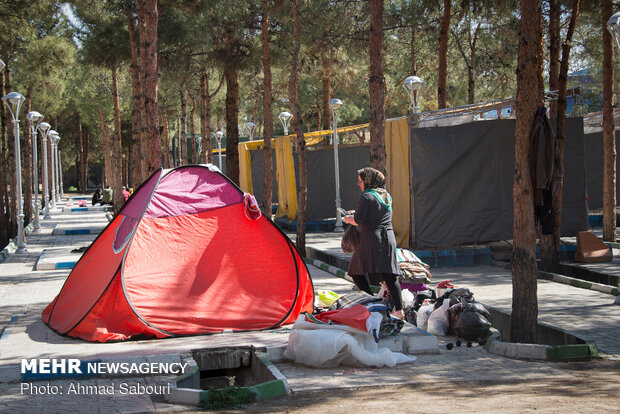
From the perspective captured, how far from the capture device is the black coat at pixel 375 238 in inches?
287

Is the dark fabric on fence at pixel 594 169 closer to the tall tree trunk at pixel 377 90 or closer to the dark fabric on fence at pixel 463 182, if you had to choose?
the dark fabric on fence at pixel 463 182

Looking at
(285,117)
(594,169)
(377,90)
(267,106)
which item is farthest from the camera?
(285,117)

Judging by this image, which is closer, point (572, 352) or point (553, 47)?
point (572, 352)

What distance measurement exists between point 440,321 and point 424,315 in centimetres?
35

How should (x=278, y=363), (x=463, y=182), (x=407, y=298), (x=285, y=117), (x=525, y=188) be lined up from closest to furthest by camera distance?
(x=278, y=363), (x=525, y=188), (x=407, y=298), (x=463, y=182), (x=285, y=117)

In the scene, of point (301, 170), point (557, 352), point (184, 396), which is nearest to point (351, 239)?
point (557, 352)

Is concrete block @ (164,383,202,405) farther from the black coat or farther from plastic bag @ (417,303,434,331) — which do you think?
plastic bag @ (417,303,434,331)

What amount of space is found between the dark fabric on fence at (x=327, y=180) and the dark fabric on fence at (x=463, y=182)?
7555 mm

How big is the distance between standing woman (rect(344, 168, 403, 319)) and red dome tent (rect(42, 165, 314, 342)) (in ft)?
2.71

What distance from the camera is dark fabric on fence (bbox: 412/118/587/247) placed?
43.9 ft

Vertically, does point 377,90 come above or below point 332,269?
above

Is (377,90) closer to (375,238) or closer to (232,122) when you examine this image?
(375,238)

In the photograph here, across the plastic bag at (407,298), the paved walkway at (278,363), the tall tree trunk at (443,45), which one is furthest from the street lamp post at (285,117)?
the plastic bag at (407,298)

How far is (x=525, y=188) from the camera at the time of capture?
6.44 metres
